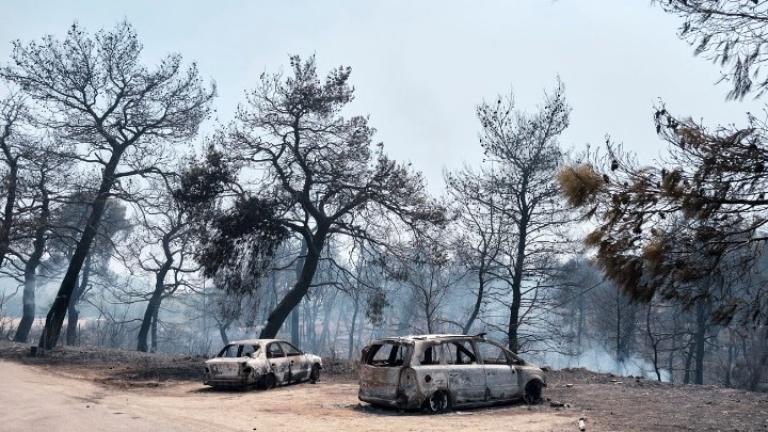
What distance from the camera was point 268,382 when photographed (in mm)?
17531

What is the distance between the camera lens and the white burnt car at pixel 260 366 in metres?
16.9

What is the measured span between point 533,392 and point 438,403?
2916mm

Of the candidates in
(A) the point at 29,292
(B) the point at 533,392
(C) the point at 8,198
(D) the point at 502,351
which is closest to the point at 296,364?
(D) the point at 502,351

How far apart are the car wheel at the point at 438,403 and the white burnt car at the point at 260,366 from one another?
636cm

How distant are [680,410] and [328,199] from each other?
1526 cm

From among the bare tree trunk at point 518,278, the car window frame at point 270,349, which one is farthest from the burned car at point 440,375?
the bare tree trunk at point 518,278

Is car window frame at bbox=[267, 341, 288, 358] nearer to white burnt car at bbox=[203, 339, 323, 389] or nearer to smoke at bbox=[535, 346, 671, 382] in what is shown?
white burnt car at bbox=[203, 339, 323, 389]

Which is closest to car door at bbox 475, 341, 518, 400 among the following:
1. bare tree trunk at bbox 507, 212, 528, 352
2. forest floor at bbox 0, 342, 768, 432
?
forest floor at bbox 0, 342, 768, 432

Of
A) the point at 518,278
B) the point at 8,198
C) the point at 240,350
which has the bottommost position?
the point at 240,350

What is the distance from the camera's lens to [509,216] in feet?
81.3

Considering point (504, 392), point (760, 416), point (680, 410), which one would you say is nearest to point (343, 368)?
point (504, 392)

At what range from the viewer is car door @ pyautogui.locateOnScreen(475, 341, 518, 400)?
44.8 ft

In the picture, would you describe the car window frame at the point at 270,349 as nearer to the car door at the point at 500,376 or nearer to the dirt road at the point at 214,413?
the dirt road at the point at 214,413

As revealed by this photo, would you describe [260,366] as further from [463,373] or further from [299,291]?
[299,291]
